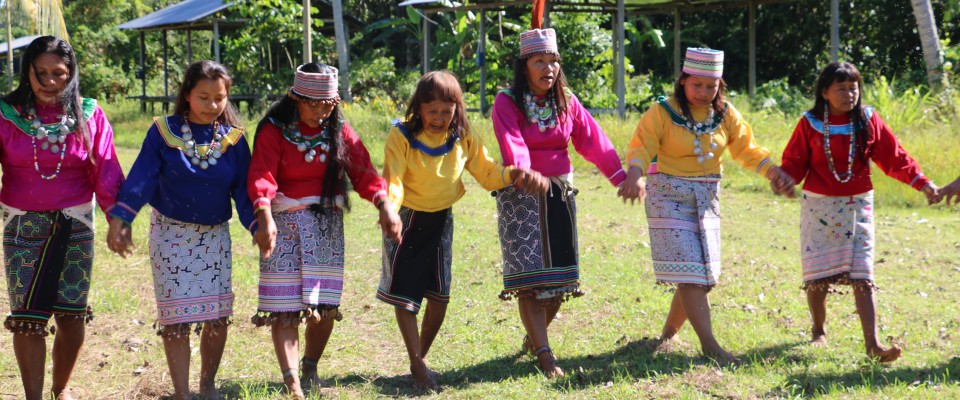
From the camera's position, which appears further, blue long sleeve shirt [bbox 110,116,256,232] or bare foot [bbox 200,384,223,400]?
bare foot [bbox 200,384,223,400]

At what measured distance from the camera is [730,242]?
9.16m

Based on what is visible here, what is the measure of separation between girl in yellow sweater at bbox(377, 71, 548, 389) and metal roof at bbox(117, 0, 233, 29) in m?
18.4

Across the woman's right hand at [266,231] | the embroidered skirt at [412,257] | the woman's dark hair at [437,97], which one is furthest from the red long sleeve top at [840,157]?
the woman's right hand at [266,231]

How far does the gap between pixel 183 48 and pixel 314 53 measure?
11.6m

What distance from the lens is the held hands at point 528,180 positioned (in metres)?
4.80

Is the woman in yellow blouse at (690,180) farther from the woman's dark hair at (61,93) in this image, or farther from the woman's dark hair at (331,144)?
the woman's dark hair at (61,93)

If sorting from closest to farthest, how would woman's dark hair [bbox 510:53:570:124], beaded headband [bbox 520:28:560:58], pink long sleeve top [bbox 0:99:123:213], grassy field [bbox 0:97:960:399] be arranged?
pink long sleeve top [bbox 0:99:123:213] → grassy field [bbox 0:97:960:399] → beaded headband [bbox 520:28:560:58] → woman's dark hair [bbox 510:53:570:124]

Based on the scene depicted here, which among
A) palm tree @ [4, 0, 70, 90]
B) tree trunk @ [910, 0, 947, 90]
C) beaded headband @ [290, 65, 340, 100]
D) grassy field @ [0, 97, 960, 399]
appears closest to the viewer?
beaded headband @ [290, 65, 340, 100]

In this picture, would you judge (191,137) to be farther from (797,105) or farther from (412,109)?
(797,105)

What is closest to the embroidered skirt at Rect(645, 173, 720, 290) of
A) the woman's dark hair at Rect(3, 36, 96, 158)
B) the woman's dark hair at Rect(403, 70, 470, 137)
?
the woman's dark hair at Rect(403, 70, 470, 137)

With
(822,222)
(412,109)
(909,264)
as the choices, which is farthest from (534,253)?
(909,264)

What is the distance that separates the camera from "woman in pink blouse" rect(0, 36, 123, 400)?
442 cm

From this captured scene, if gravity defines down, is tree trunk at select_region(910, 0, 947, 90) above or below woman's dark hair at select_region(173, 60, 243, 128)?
above

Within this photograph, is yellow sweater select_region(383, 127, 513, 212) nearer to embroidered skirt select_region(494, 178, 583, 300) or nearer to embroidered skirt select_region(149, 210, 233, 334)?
embroidered skirt select_region(494, 178, 583, 300)
